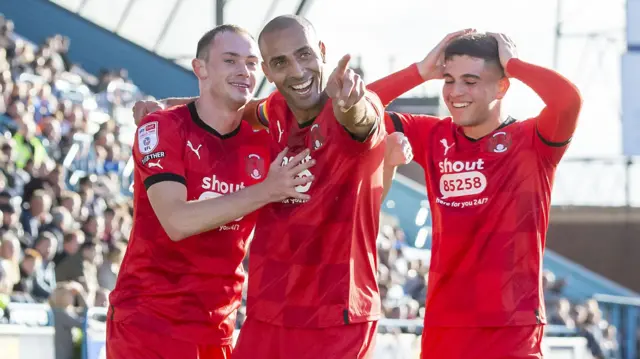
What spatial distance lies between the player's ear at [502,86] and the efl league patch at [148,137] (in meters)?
1.58

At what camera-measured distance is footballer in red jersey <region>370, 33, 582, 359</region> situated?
192 inches

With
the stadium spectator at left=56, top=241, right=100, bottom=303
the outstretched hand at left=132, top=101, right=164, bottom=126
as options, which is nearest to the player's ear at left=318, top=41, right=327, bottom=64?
the outstretched hand at left=132, top=101, right=164, bottom=126

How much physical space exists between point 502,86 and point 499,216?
0.63m

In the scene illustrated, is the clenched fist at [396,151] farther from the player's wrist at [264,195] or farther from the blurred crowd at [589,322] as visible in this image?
the blurred crowd at [589,322]

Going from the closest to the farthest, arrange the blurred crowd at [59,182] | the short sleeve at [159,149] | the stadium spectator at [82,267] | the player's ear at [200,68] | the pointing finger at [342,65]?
the pointing finger at [342,65] < the short sleeve at [159,149] < the player's ear at [200,68] < the blurred crowd at [59,182] < the stadium spectator at [82,267]

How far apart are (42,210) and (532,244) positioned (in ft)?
23.5

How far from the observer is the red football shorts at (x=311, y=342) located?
4.28 m

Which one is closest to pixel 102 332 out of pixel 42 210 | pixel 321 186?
pixel 42 210

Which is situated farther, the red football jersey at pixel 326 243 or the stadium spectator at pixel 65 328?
the stadium spectator at pixel 65 328

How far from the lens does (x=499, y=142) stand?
5086 millimetres

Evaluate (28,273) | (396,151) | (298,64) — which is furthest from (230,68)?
(28,273)

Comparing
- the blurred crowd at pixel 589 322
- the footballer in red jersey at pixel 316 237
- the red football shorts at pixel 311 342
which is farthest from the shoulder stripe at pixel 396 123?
the blurred crowd at pixel 589 322

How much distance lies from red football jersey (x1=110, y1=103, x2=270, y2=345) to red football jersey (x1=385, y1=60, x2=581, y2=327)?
2.98 feet

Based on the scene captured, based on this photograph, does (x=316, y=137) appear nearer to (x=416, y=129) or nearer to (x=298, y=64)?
(x=298, y=64)
